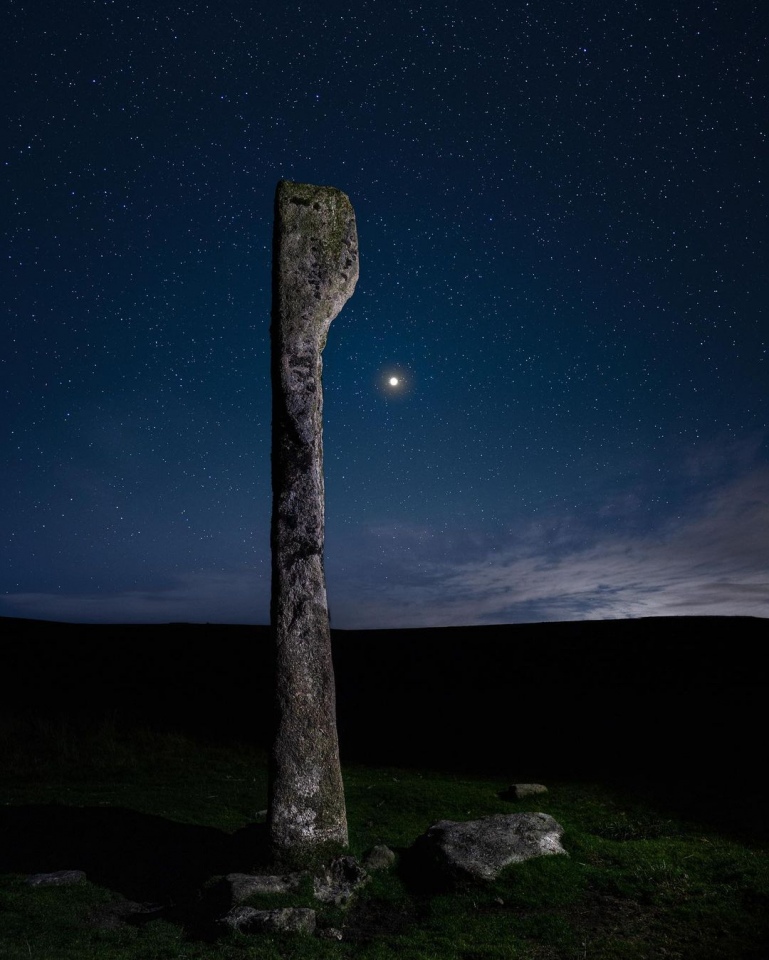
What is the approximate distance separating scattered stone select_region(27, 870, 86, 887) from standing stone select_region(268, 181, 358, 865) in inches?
103

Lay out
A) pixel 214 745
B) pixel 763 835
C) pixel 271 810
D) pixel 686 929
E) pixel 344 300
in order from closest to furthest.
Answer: pixel 686 929
pixel 271 810
pixel 344 300
pixel 763 835
pixel 214 745

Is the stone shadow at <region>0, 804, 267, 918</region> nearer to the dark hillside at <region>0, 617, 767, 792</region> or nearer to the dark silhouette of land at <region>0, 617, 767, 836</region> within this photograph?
the dark silhouette of land at <region>0, 617, 767, 836</region>

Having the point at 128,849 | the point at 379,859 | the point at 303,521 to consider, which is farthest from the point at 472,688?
the point at 303,521

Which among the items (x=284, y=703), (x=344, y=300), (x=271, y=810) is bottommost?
(x=271, y=810)

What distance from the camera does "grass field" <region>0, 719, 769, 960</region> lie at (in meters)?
6.87

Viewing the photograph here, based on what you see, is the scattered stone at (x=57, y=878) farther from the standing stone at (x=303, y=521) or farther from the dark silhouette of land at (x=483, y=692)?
the dark silhouette of land at (x=483, y=692)

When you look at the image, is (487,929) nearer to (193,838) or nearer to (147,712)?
(193,838)

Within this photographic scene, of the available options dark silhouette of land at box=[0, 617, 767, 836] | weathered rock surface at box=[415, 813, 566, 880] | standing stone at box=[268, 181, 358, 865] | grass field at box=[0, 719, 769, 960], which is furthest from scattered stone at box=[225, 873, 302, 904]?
dark silhouette of land at box=[0, 617, 767, 836]

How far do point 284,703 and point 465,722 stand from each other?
1597 cm

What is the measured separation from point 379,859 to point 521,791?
637cm

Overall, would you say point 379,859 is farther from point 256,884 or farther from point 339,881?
point 256,884

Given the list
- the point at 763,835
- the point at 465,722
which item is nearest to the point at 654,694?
the point at 465,722

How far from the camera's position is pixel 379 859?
9.05 metres

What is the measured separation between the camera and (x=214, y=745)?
20.5 meters
